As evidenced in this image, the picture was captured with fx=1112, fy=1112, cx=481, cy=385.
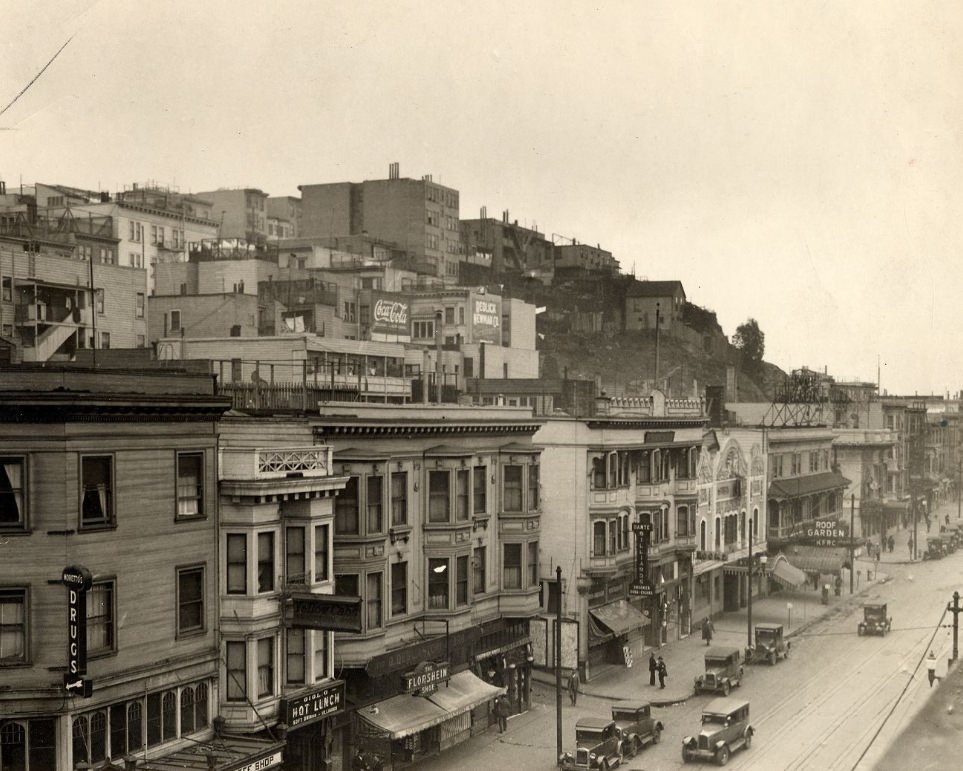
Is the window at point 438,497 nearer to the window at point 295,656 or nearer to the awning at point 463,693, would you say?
the awning at point 463,693

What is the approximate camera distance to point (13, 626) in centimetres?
2692

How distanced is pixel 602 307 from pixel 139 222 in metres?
65.3

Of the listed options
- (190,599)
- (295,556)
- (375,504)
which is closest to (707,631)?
(375,504)

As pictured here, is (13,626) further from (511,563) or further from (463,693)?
(511,563)

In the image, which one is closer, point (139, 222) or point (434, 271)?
point (139, 222)

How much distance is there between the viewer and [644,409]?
62.5 meters

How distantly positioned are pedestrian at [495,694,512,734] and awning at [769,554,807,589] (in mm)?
32950

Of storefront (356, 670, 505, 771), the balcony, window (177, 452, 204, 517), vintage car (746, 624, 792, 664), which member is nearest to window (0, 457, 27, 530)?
window (177, 452, 204, 517)

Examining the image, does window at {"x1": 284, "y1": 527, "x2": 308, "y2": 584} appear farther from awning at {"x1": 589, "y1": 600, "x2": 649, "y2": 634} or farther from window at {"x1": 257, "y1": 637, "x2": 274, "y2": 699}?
awning at {"x1": 589, "y1": 600, "x2": 649, "y2": 634}

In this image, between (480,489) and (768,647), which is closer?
(480,489)

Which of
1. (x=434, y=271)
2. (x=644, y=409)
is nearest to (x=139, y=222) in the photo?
(x=434, y=271)

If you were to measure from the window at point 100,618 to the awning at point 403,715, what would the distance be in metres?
12.1

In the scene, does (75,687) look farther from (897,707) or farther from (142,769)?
(897,707)

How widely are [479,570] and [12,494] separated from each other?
22.4 meters
